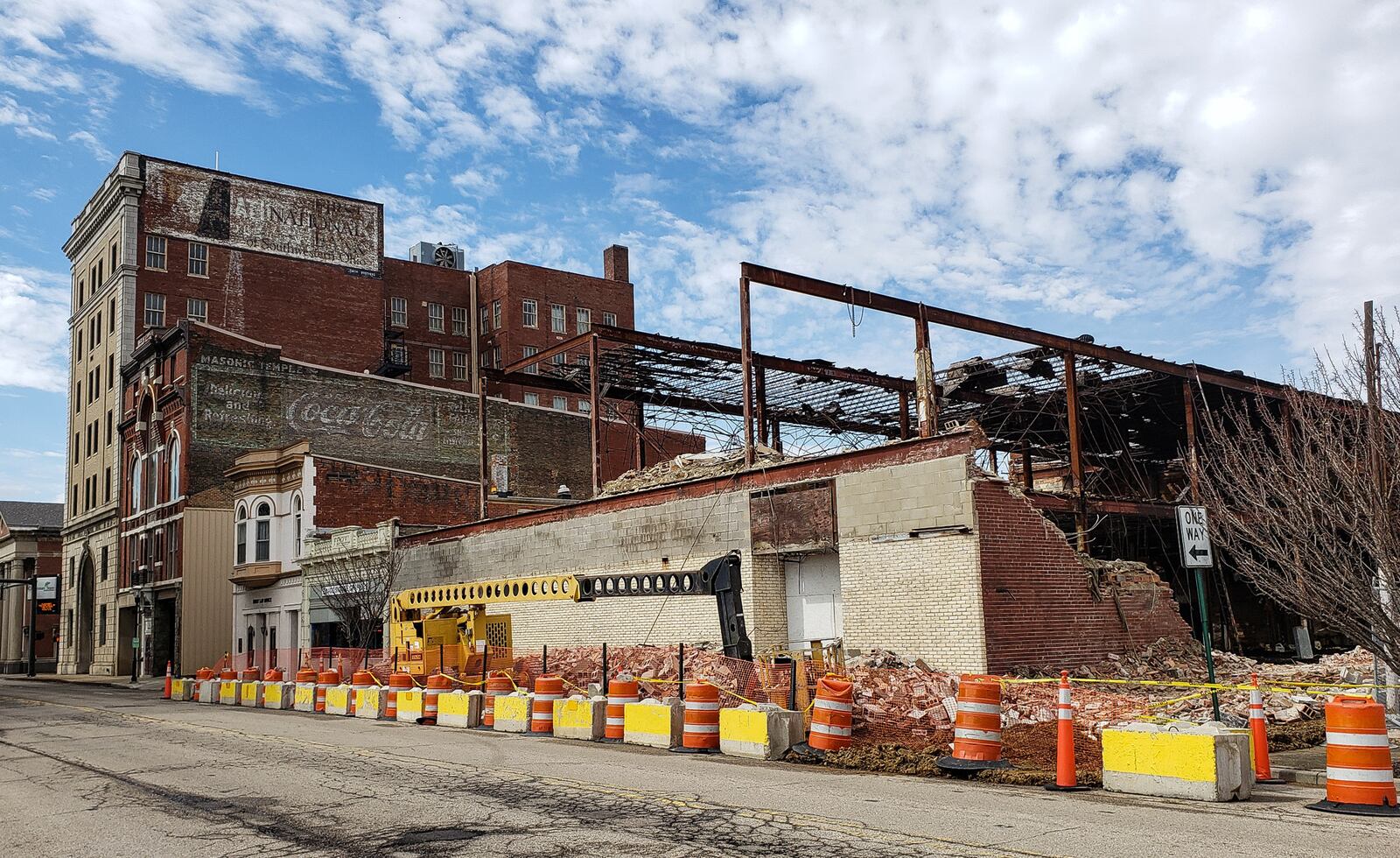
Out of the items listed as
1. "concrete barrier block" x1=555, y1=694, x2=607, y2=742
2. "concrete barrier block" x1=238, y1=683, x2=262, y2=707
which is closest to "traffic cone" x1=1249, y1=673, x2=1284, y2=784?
"concrete barrier block" x1=555, y1=694, x2=607, y2=742

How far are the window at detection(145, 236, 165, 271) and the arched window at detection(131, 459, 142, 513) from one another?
9.41 m

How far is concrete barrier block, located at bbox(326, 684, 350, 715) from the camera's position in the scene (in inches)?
925

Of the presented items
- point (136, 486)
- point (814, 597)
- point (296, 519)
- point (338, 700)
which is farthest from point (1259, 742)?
point (136, 486)

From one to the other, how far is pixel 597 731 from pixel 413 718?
17.8 feet

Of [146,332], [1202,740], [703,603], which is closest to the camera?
[1202,740]

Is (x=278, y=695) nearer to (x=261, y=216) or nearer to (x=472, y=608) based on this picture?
(x=472, y=608)

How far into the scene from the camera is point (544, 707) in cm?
1795

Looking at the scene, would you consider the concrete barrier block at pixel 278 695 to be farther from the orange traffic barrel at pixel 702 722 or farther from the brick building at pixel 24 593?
the brick building at pixel 24 593

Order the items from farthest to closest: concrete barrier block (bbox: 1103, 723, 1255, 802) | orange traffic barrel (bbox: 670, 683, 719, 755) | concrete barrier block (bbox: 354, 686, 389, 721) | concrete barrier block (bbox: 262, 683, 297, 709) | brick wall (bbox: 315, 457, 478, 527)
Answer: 1. brick wall (bbox: 315, 457, 478, 527)
2. concrete barrier block (bbox: 262, 683, 297, 709)
3. concrete barrier block (bbox: 354, 686, 389, 721)
4. orange traffic barrel (bbox: 670, 683, 719, 755)
5. concrete barrier block (bbox: 1103, 723, 1255, 802)

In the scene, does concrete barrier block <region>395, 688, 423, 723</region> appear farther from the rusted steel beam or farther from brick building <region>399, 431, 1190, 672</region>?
the rusted steel beam

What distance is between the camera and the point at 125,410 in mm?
52125

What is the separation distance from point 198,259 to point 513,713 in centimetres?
4351

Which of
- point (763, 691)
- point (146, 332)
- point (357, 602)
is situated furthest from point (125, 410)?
point (763, 691)

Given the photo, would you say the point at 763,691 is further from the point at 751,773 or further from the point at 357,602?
the point at 357,602
